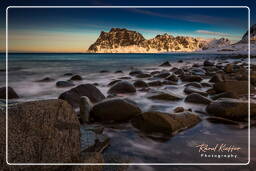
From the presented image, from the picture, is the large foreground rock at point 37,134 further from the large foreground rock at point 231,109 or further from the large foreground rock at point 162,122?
the large foreground rock at point 231,109

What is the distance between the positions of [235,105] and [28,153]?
255cm

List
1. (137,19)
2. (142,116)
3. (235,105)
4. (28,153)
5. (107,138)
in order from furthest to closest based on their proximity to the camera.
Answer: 1. (235,105)
2. (142,116)
3. (137,19)
4. (107,138)
5. (28,153)

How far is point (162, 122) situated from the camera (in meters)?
2.78

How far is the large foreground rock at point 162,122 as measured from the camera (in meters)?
2.74

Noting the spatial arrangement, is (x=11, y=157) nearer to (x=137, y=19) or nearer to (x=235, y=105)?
(x=137, y=19)

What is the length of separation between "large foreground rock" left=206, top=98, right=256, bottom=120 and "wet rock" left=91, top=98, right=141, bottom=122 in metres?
1.08

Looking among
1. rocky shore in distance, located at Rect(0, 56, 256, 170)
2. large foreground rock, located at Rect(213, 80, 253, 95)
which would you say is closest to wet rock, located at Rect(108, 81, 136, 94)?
rocky shore in distance, located at Rect(0, 56, 256, 170)

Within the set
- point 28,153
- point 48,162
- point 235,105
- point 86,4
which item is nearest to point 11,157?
point 28,153

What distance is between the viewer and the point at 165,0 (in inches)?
88.3

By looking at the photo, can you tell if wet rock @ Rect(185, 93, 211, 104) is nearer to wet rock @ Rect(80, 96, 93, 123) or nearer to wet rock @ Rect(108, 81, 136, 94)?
wet rock @ Rect(108, 81, 136, 94)

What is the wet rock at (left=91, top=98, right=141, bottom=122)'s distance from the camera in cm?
311

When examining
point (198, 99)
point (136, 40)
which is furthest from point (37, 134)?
point (198, 99)

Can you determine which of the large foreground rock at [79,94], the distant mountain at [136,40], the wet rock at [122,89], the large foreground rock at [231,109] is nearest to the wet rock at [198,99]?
the large foreground rock at [231,109]

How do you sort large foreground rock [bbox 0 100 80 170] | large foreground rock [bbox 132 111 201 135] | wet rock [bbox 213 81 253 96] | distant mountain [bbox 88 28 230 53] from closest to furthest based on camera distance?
large foreground rock [bbox 0 100 80 170] → large foreground rock [bbox 132 111 201 135] → distant mountain [bbox 88 28 230 53] → wet rock [bbox 213 81 253 96]
